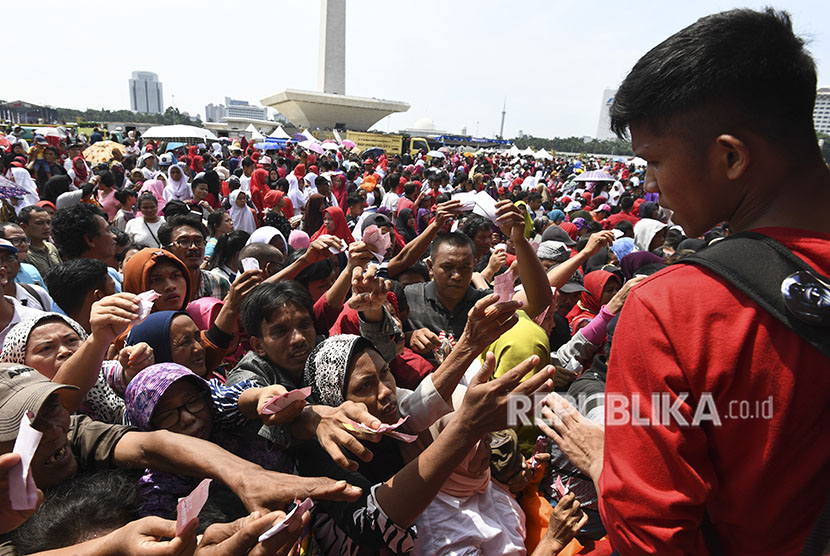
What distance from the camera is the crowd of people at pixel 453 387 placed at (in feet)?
2.98

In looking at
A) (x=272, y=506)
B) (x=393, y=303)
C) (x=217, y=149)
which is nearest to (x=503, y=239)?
(x=393, y=303)

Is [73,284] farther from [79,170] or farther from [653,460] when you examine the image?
[79,170]

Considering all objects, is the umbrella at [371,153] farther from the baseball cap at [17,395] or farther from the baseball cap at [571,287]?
the baseball cap at [17,395]

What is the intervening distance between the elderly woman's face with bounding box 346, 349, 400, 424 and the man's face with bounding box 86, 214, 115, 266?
3.29 metres

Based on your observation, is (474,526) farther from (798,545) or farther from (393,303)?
(393,303)

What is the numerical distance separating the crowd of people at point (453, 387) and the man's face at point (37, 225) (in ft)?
1.27

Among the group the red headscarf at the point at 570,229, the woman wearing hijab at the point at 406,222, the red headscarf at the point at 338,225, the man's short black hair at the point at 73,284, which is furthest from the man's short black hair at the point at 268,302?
the red headscarf at the point at 570,229

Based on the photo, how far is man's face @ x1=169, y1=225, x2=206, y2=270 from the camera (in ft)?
13.3

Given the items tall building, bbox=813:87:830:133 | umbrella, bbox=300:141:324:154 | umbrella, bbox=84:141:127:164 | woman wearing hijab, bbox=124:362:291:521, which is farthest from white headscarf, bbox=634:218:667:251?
umbrella, bbox=300:141:324:154

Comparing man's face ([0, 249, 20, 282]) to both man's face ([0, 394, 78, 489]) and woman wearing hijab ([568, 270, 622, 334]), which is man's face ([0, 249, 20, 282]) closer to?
man's face ([0, 394, 78, 489])

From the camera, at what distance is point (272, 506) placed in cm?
142

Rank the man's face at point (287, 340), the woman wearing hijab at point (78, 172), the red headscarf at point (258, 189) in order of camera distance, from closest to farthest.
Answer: the man's face at point (287, 340) → the red headscarf at point (258, 189) → the woman wearing hijab at point (78, 172)

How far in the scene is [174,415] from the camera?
73.6 inches

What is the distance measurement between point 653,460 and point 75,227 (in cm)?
462
